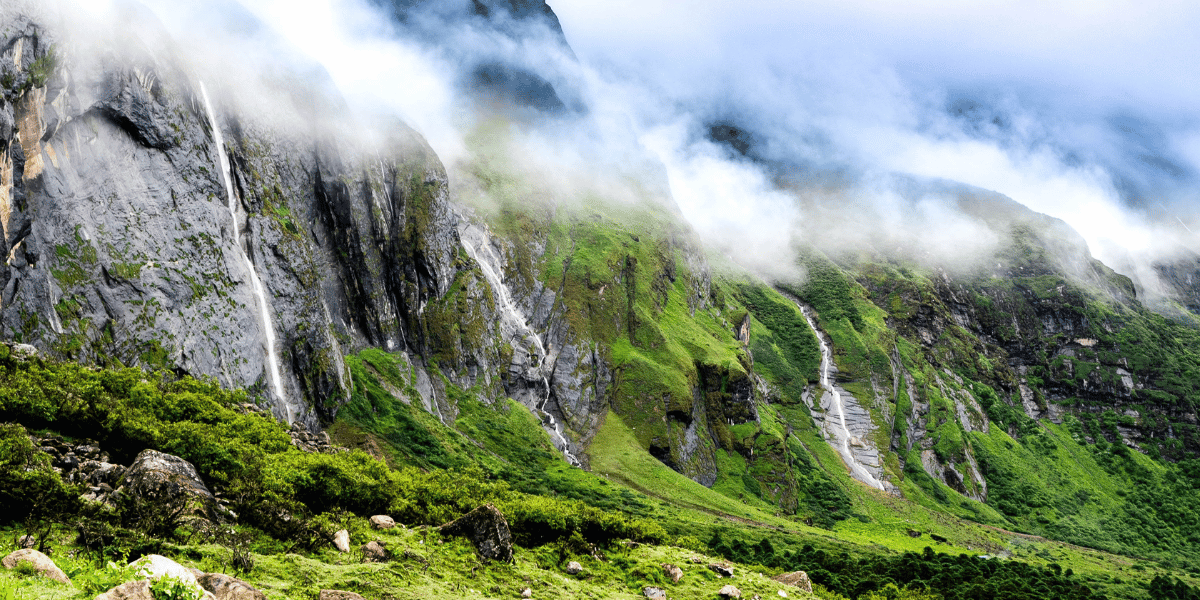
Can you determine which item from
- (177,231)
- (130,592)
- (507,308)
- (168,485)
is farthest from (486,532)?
(507,308)

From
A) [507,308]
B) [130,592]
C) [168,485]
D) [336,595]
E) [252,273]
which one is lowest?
[336,595]

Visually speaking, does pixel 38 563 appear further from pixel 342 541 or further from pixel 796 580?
pixel 796 580

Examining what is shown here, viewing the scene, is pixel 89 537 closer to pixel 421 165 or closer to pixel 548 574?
pixel 548 574

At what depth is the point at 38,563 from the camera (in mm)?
19562

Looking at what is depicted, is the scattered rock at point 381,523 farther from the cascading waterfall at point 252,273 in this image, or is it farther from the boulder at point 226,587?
the cascading waterfall at point 252,273

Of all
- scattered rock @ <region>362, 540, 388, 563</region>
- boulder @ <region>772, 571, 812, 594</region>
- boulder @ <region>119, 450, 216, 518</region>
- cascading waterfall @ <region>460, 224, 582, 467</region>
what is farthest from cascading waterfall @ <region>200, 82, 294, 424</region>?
boulder @ <region>772, 571, 812, 594</region>

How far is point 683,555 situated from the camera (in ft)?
150

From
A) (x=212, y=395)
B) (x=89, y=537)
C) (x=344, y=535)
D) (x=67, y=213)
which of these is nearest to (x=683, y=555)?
(x=344, y=535)

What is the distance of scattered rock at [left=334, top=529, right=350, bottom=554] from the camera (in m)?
30.7

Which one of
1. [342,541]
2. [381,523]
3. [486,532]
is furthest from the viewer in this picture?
[381,523]

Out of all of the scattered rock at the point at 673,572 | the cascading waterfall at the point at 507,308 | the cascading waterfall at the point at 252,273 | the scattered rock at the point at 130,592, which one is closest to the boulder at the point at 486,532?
the scattered rock at the point at 673,572

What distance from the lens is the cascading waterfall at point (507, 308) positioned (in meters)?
156

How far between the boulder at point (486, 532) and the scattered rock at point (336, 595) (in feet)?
41.6

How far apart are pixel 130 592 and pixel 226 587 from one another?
3431 millimetres
